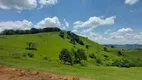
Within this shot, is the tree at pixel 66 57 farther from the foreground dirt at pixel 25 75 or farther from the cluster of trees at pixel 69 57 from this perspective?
the foreground dirt at pixel 25 75

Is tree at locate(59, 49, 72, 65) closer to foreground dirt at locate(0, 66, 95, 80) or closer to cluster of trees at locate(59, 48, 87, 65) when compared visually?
cluster of trees at locate(59, 48, 87, 65)

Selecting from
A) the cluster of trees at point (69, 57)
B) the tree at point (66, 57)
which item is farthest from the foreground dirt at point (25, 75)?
the cluster of trees at point (69, 57)

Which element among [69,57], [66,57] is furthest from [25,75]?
[66,57]

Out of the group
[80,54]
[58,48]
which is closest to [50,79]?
[80,54]

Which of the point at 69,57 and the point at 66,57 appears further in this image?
the point at 66,57

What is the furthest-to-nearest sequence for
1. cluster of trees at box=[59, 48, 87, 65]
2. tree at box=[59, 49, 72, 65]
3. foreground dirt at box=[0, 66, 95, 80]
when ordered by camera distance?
cluster of trees at box=[59, 48, 87, 65]
tree at box=[59, 49, 72, 65]
foreground dirt at box=[0, 66, 95, 80]

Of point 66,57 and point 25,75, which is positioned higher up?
point 25,75

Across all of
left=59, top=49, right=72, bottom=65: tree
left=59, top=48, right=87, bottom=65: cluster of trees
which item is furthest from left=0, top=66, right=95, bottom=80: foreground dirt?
left=59, top=48, right=87, bottom=65: cluster of trees

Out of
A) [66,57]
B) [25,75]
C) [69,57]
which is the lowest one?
[66,57]

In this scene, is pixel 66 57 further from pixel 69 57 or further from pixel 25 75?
pixel 25 75

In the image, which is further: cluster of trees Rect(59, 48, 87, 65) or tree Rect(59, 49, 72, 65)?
cluster of trees Rect(59, 48, 87, 65)

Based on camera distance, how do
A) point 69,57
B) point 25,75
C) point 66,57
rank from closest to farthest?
point 25,75
point 69,57
point 66,57

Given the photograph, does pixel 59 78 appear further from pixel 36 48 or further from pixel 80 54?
pixel 36 48

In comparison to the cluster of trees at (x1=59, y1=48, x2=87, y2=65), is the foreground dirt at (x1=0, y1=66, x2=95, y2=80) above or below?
above
